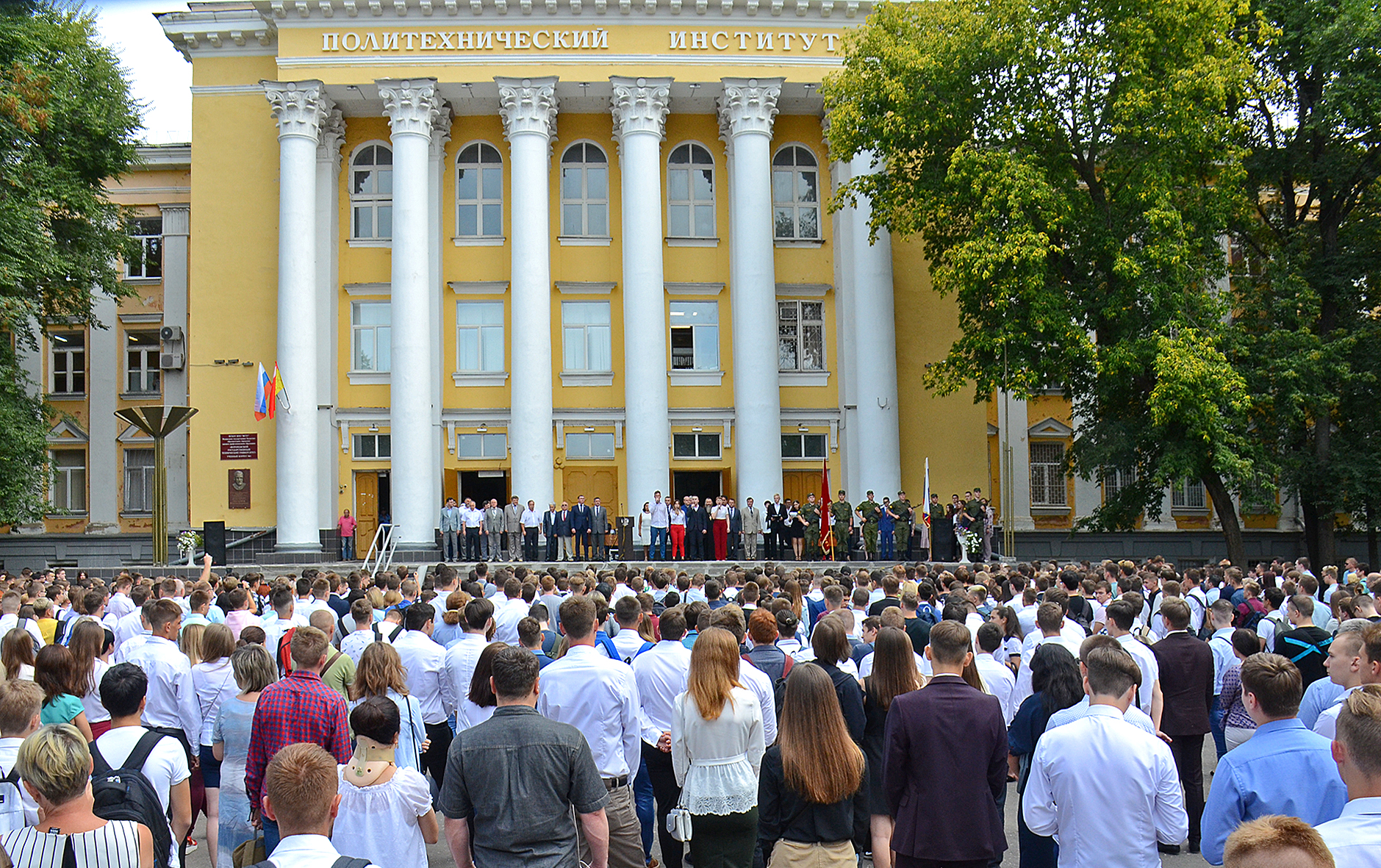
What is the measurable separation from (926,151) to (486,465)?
49.1 ft

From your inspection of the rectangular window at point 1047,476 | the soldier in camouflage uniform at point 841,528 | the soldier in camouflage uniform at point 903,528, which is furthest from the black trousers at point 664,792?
the rectangular window at point 1047,476

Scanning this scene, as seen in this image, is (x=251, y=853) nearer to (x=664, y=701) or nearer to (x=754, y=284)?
(x=664, y=701)

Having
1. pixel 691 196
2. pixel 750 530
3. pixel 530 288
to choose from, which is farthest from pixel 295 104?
pixel 750 530

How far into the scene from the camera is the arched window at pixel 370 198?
1313 inches

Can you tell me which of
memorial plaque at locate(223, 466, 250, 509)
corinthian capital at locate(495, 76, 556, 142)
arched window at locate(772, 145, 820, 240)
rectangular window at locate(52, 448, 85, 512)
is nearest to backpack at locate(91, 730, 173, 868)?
corinthian capital at locate(495, 76, 556, 142)

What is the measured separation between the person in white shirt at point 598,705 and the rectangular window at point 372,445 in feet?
89.8

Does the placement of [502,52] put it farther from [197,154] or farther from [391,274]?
[197,154]

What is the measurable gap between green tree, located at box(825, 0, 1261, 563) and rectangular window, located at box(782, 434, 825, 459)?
20.7 feet

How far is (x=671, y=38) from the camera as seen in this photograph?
32.1m

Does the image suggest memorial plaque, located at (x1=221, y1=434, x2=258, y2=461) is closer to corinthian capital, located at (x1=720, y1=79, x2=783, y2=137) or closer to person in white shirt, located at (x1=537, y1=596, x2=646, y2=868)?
corinthian capital, located at (x1=720, y1=79, x2=783, y2=137)

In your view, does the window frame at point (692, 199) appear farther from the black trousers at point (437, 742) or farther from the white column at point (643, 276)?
the black trousers at point (437, 742)

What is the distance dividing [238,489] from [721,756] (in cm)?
2919

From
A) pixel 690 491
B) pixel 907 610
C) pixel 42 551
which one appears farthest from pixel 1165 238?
pixel 42 551

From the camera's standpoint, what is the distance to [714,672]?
571cm
